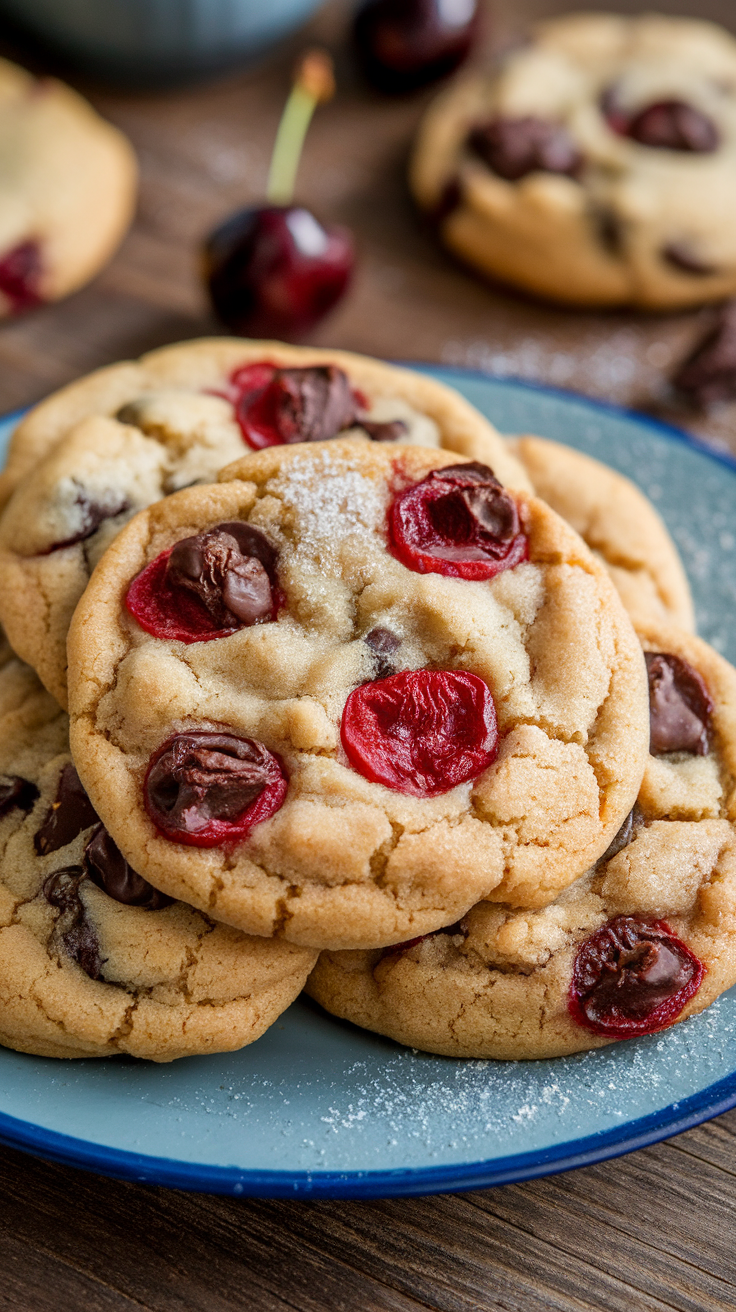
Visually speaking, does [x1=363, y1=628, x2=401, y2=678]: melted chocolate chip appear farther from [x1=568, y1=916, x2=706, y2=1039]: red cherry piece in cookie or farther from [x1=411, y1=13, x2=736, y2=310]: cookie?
[x1=411, y1=13, x2=736, y2=310]: cookie

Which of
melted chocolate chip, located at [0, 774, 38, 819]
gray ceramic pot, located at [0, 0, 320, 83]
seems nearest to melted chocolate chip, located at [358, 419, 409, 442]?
melted chocolate chip, located at [0, 774, 38, 819]

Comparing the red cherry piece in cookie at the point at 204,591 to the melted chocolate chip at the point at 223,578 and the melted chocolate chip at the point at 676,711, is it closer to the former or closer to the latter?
the melted chocolate chip at the point at 223,578

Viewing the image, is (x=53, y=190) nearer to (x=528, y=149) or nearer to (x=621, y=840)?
(x=528, y=149)

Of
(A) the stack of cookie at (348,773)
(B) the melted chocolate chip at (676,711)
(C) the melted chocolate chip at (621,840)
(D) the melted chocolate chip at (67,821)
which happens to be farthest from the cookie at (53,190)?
→ (C) the melted chocolate chip at (621,840)

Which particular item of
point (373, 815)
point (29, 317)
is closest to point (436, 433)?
point (373, 815)

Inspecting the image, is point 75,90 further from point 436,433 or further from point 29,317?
point 436,433

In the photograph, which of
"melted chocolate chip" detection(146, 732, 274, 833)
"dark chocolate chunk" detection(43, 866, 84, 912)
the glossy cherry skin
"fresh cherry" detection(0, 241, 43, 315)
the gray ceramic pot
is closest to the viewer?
"melted chocolate chip" detection(146, 732, 274, 833)
